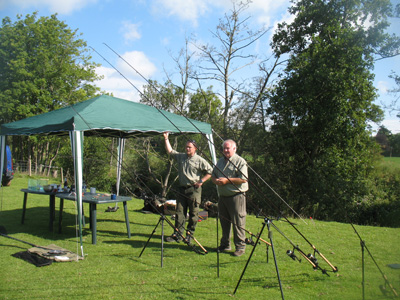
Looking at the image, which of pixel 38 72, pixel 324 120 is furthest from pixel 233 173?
pixel 38 72

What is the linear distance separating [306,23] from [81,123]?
13189mm

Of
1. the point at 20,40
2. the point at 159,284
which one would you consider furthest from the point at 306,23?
the point at 20,40

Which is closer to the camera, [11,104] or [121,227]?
[121,227]

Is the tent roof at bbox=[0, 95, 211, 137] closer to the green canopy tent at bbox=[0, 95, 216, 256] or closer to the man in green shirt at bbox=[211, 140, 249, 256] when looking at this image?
the green canopy tent at bbox=[0, 95, 216, 256]

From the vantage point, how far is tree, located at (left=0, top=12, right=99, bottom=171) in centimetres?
2056

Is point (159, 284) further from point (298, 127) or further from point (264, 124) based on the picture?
point (264, 124)

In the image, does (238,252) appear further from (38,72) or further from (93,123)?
(38,72)

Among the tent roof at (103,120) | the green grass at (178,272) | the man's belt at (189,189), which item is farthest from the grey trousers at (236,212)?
the tent roof at (103,120)

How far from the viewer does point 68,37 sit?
24484 millimetres

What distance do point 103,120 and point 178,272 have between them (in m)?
2.83

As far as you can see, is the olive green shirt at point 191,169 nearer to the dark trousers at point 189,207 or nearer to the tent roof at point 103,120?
the dark trousers at point 189,207

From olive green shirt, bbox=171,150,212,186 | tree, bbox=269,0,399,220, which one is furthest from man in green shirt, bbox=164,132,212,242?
tree, bbox=269,0,399,220

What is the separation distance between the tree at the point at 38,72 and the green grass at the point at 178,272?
16.8m

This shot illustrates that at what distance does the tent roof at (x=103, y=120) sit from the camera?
17.7ft
